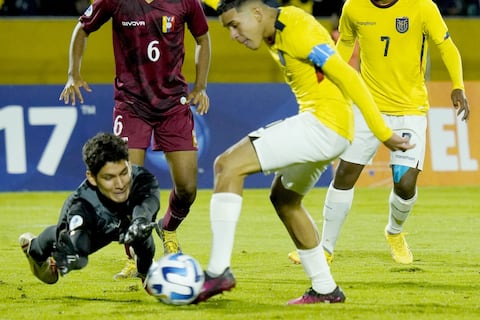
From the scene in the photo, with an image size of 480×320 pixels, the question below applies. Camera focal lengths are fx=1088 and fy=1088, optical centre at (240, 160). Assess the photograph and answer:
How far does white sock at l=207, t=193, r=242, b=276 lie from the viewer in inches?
237

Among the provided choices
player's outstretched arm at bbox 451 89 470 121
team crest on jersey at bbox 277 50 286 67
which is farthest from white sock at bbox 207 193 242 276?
player's outstretched arm at bbox 451 89 470 121

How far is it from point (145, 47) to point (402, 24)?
6.85ft

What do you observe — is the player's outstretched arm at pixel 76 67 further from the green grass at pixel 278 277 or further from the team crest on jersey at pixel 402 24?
the team crest on jersey at pixel 402 24

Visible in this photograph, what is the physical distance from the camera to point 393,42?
870cm

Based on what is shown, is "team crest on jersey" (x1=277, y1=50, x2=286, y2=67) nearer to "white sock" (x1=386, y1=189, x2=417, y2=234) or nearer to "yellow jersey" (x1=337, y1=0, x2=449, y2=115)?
"yellow jersey" (x1=337, y1=0, x2=449, y2=115)

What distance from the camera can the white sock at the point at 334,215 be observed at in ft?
27.5

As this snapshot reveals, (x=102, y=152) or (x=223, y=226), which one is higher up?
(x=102, y=152)

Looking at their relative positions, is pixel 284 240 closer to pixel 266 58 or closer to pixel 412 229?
pixel 412 229

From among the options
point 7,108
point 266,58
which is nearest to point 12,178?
point 7,108

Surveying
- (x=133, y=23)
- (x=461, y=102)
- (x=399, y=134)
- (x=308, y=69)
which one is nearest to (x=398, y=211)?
(x=399, y=134)

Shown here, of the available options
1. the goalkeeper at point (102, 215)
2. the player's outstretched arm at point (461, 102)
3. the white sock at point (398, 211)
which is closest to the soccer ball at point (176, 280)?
the goalkeeper at point (102, 215)

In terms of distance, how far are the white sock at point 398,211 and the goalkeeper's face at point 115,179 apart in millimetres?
3044

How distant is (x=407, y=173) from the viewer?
28.3ft

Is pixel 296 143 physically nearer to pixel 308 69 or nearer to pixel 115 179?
pixel 308 69
